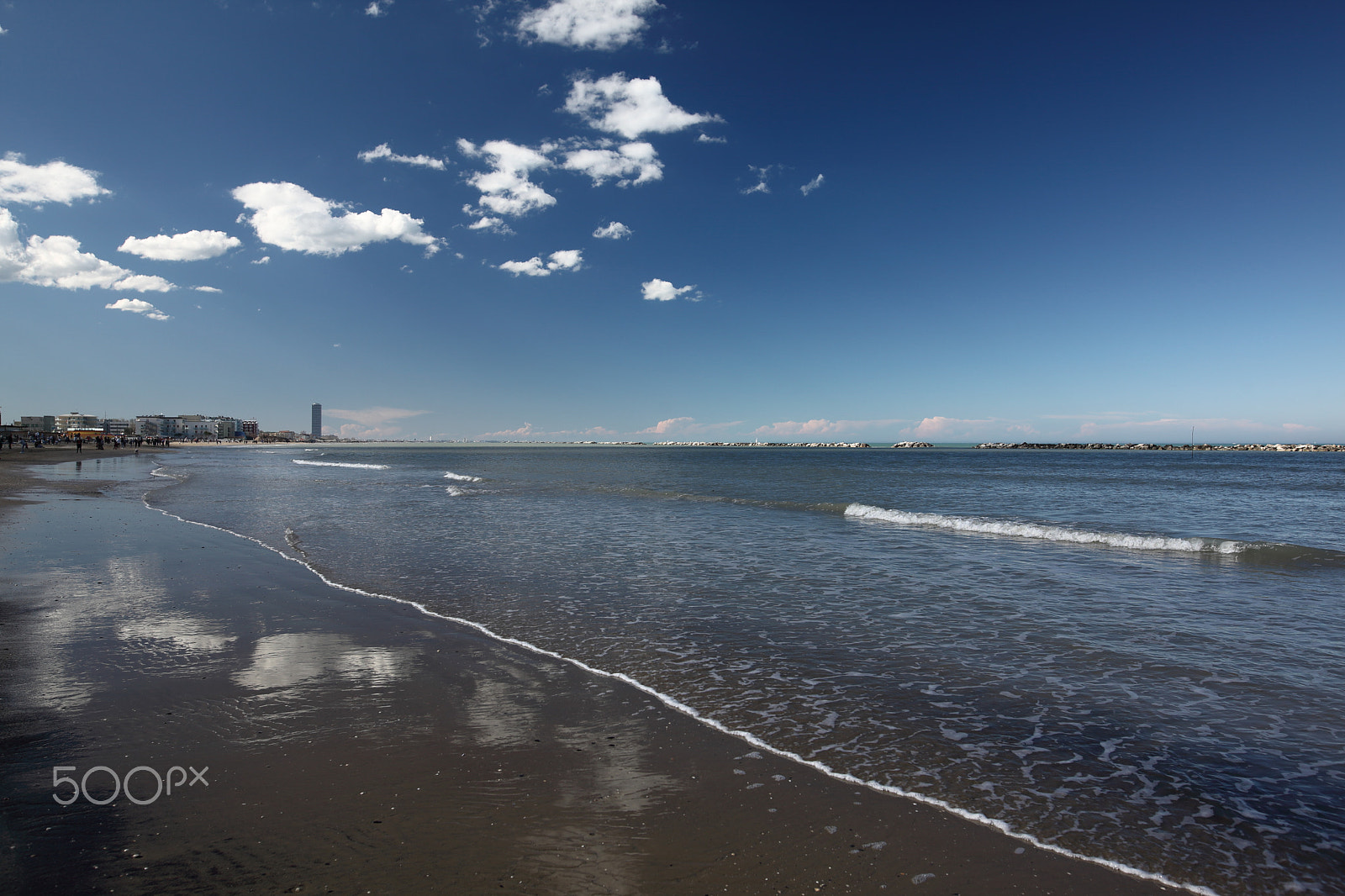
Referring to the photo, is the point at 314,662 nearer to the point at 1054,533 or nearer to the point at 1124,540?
the point at 1054,533

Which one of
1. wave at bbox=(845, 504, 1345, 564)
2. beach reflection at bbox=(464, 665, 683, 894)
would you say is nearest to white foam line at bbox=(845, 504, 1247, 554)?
wave at bbox=(845, 504, 1345, 564)

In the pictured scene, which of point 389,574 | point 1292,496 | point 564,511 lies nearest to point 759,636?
point 389,574

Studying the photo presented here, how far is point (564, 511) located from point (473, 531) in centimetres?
608

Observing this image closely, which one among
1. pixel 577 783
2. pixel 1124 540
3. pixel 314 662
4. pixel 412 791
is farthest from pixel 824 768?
pixel 1124 540

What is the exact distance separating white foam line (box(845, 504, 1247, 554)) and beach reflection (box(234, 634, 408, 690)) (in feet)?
59.3

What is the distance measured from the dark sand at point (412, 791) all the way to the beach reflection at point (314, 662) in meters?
0.04

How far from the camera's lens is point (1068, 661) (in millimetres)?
7617

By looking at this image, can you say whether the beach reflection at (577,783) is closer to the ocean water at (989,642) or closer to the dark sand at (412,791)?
the dark sand at (412,791)

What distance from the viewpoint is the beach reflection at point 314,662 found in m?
6.50

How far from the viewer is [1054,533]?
1873 centimetres

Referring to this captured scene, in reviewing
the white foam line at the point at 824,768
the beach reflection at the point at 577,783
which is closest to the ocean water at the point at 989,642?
the white foam line at the point at 824,768

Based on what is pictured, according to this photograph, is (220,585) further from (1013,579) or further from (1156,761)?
(1013,579)

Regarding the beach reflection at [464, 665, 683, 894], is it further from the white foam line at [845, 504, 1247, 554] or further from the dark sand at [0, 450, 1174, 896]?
the white foam line at [845, 504, 1247, 554]

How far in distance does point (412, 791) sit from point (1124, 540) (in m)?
20.0
